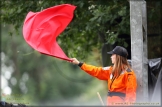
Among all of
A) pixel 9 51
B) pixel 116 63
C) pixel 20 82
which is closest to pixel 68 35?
pixel 116 63

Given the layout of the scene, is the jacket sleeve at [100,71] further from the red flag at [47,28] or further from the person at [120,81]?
the red flag at [47,28]

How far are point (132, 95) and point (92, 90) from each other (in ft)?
126

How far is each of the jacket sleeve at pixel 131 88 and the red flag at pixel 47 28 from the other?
1.37m

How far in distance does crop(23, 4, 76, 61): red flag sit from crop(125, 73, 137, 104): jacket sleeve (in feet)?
4.48

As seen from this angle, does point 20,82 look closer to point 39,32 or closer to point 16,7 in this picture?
point 16,7

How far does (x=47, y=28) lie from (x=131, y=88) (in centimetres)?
240

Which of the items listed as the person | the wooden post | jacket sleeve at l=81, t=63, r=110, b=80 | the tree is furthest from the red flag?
the tree

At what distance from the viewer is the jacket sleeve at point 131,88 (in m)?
10.7

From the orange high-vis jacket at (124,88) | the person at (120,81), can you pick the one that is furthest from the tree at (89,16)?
the orange high-vis jacket at (124,88)

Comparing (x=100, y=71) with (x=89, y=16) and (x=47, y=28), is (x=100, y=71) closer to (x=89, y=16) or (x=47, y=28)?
(x=47, y=28)

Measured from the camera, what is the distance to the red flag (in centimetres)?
1184

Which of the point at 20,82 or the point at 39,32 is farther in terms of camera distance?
the point at 20,82

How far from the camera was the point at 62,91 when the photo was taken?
4956cm

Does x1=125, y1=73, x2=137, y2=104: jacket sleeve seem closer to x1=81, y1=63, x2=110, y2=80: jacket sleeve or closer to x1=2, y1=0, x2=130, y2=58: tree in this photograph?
x1=81, y1=63, x2=110, y2=80: jacket sleeve
